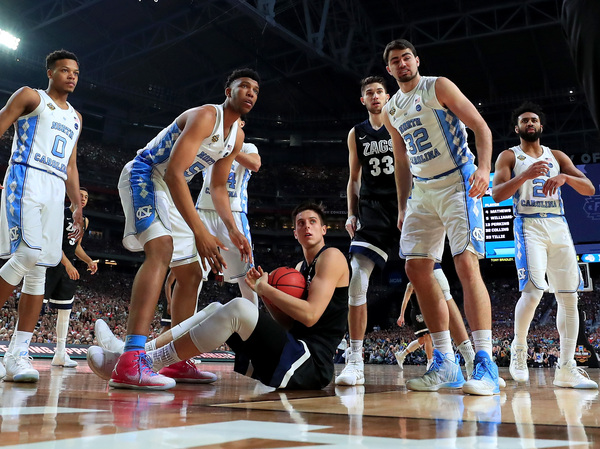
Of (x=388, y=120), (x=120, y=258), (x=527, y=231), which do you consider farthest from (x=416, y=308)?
(x=120, y=258)

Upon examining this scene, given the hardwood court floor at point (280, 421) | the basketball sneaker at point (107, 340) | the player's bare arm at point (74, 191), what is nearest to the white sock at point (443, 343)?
the hardwood court floor at point (280, 421)

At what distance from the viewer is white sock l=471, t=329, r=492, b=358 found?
9.73ft

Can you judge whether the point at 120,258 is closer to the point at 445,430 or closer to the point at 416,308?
the point at 416,308

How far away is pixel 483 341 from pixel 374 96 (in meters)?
2.24

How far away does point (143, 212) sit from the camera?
308 centimetres

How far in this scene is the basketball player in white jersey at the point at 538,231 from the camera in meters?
4.09

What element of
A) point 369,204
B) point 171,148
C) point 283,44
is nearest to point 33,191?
point 171,148

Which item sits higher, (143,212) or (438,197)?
(438,197)

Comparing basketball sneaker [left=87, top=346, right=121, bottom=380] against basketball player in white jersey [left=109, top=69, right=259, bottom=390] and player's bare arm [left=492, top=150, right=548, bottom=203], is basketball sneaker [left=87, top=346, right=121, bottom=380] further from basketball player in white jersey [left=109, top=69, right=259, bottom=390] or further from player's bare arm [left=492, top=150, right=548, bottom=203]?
player's bare arm [left=492, top=150, right=548, bottom=203]

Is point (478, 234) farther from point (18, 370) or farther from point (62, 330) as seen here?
point (62, 330)

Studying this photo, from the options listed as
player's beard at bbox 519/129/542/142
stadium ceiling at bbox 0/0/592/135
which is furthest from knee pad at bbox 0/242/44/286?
stadium ceiling at bbox 0/0/592/135

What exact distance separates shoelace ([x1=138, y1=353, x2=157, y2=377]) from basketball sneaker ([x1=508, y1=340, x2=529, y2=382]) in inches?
112

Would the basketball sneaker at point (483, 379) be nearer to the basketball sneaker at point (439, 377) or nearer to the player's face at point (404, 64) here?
the basketball sneaker at point (439, 377)

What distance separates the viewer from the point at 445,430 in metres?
1.49
